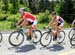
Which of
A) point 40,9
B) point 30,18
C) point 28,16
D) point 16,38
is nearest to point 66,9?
point 40,9

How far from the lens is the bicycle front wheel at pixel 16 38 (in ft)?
40.8

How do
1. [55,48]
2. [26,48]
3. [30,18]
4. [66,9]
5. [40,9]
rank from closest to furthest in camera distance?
[26,48] < [55,48] < [30,18] < [66,9] < [40,9]

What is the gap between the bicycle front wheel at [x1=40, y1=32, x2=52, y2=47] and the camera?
12.8 metres

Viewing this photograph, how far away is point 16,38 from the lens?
12586 millimetres

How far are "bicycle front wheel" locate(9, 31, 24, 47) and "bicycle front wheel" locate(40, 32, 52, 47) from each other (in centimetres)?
98

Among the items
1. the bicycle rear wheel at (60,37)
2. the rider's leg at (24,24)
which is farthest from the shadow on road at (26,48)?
the bicycle rear wheel at (60,37)

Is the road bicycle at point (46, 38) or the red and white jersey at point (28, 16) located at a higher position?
the red and white jersey at point (28, 16)

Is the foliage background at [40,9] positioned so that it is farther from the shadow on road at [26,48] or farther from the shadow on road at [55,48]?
the shadow on road at [26,48]

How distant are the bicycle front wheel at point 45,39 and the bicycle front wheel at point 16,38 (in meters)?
0.98

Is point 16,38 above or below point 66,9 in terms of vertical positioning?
above

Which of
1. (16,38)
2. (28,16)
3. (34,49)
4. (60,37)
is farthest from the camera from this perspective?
(60,37)

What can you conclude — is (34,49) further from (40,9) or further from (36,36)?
(40,9)

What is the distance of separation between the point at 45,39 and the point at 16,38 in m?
1.42

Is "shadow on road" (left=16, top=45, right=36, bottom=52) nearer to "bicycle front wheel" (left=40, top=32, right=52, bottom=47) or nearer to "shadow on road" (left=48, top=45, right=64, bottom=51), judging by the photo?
"bicycle front wheel" (left=40, top=32, right=52, bottom=47)
